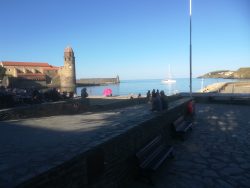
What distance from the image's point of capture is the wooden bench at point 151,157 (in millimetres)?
5137

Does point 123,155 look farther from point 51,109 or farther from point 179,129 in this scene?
point 51,109

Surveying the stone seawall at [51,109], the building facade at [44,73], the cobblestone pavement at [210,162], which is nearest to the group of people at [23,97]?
the stone seawall at [51,109]

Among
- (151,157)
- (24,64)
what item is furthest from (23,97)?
(24,64)

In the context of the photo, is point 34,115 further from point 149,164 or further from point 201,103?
point 201,103

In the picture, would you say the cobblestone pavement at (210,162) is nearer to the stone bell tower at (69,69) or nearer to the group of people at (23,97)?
the group of people at (23,97)

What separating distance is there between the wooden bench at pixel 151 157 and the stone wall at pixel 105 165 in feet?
0.82

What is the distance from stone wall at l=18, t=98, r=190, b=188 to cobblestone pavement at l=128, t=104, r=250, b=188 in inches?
21.6

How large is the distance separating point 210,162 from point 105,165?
3.10 meters

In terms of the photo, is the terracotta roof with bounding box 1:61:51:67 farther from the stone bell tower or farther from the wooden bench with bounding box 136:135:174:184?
the wooden bench with bounding box 136:135:174:184

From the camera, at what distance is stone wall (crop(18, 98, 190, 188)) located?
3298 millimetres

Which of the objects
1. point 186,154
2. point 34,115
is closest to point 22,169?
point 186,154

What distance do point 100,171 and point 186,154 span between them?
11.4 ft

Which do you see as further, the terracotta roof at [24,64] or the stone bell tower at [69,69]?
the terracotta roof at [24,64]

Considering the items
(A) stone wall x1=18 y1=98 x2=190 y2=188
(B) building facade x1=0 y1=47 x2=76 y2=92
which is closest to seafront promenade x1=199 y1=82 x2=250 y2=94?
(B) building facade x1=0 y1=47 x2=76 y2=92
